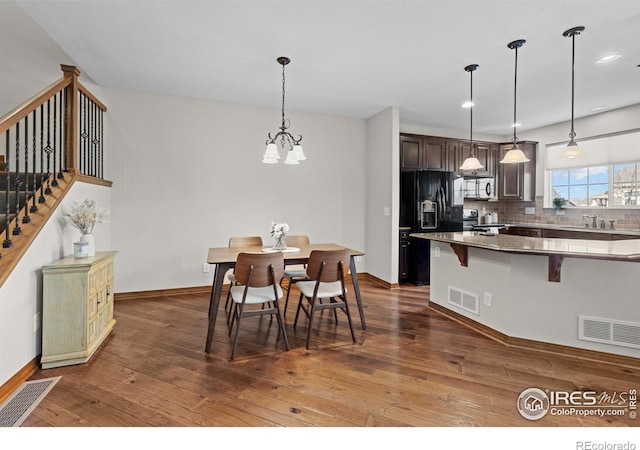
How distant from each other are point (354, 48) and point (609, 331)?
3.23 m

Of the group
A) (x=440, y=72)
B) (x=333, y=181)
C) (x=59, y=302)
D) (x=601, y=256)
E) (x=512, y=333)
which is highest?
(x=440, y=72)

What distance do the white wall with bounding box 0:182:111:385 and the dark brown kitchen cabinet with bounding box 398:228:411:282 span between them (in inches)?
163

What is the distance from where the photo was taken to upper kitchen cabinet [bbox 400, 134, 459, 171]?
518 centimetres

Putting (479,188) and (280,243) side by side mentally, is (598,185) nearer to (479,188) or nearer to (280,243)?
(479,188)

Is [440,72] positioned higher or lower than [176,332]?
higher

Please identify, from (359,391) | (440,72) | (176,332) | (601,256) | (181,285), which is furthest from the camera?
(181,285)

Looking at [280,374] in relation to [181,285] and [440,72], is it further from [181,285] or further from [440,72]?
[440,72]

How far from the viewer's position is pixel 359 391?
2.04 meters

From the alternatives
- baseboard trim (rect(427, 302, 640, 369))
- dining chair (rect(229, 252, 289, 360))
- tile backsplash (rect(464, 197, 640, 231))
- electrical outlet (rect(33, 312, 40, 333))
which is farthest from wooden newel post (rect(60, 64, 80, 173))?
tile backsplash (rect(464, 197, 640, 231))

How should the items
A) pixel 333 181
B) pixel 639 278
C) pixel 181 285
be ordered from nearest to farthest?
pixel 639 278 → pixel 181 285 → pixel 333 181

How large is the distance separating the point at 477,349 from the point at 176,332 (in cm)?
278

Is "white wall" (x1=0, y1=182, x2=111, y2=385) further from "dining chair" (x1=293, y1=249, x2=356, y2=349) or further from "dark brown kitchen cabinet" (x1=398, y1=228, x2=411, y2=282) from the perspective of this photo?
"dark brown kitchen cabinet" (x1=398, y1=228, x2=411, y2=282)

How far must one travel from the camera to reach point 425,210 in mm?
5000
